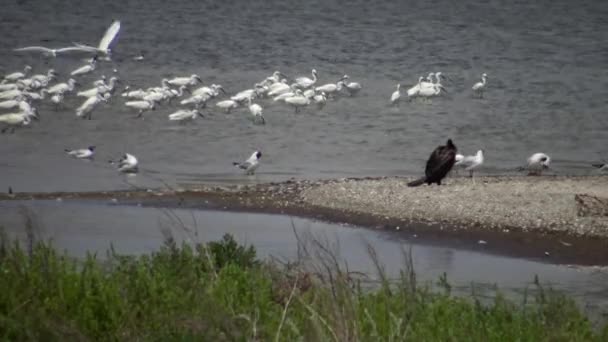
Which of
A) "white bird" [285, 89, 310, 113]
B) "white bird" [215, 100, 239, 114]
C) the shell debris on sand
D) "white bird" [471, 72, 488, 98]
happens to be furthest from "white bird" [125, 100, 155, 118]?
the shell debris on sand

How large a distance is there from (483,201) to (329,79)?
75.3ft

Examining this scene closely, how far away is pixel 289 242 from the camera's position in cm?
1538

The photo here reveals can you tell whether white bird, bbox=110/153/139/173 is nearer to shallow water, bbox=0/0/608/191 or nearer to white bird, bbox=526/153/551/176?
shallow water, bbox=0/0/608/191

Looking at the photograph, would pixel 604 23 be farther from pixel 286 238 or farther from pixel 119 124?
pixel 286 238

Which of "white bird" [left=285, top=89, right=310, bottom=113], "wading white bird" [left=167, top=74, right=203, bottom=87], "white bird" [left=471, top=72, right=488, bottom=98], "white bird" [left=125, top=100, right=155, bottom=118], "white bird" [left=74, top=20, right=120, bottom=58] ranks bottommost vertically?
"white bird" [left=125, top=100, right=155, bottom=118]

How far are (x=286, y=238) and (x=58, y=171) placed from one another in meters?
7.76

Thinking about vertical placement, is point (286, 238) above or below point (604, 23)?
below

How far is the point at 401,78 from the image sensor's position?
131ft

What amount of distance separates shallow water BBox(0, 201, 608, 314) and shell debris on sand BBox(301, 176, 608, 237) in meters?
1.01

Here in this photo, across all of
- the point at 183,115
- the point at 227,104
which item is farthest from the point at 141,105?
the point at 227,104

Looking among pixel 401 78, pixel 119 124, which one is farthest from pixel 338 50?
pixel 119 124

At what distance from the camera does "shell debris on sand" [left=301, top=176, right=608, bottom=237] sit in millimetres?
16172

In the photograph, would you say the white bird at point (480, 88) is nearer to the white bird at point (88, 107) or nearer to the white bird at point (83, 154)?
the white bird at point (88, 107)

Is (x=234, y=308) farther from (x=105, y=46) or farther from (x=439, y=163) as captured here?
(x=105, y=46)
